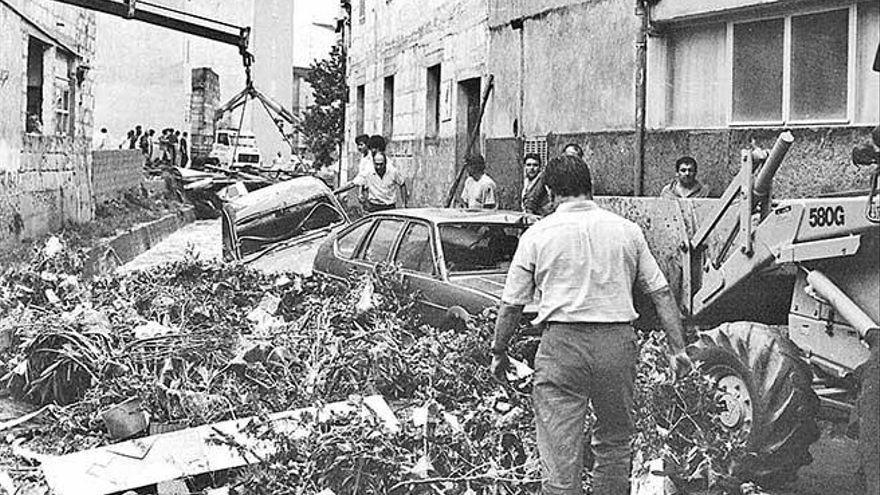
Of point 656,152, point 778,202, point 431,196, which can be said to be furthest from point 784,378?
point 431,196

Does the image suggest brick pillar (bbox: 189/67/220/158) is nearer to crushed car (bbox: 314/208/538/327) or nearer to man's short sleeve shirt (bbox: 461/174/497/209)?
man's short sleeve shirt (bbox: 461/174/497/209)

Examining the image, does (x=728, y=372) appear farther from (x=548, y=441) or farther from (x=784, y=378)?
(x=548, y=441)

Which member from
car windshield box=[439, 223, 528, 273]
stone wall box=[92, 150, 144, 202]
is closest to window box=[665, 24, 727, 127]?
car windshield box=[439, 223, 528, 273]

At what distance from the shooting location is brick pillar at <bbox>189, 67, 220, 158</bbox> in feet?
126

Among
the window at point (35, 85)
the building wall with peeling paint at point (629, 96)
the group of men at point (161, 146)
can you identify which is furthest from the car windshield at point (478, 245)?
the group of men at point (161, 146)

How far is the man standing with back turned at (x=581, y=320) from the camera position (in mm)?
4668

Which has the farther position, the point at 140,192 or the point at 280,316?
the point at 140,192

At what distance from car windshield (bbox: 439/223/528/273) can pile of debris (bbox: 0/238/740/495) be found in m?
0.44

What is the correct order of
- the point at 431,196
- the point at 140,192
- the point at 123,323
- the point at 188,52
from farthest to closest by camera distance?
the point at 188,52, the point at 140,192, the point at 431,196, the point at 123,323

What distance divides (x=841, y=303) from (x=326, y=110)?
2781 centimetres

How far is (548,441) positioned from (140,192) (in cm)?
2094

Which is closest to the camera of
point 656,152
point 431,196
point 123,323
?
point 123,323

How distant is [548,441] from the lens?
4.71 metres

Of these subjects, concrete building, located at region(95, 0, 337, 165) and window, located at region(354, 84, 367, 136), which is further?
concrete building, located at region(95, 0, 337, 165)
